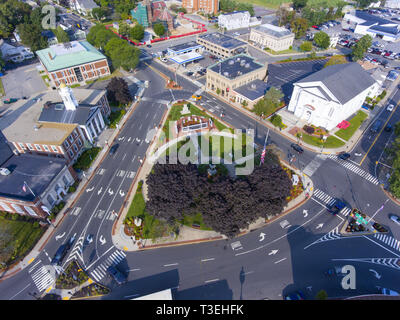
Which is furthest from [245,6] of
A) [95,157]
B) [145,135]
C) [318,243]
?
[318,243]

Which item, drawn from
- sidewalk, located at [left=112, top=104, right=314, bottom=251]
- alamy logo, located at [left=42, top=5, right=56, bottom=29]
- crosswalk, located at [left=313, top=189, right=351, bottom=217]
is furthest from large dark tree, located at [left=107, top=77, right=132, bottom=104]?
alamy logo, located at [left=42, top=5, right=56, bottom=29]

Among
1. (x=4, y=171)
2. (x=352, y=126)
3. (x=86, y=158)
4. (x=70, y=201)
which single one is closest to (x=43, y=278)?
(x=70, y=201)

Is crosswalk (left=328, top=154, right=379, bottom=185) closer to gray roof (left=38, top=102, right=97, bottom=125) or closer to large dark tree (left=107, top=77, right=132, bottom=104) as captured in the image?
large dark tree (left=107, top=77, right=132, bottom=104)

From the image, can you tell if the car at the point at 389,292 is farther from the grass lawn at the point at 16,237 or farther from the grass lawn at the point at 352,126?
the grass lawn at the point at 16,237

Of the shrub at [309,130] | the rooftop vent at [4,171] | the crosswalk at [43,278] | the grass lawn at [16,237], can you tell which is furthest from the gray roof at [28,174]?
the shrub at [309,130]

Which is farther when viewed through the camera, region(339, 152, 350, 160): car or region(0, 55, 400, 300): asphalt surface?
region(339, 152, 350, 160): car
